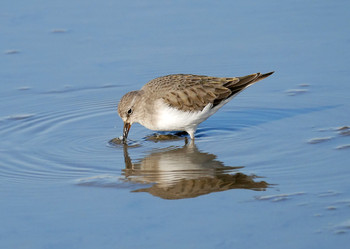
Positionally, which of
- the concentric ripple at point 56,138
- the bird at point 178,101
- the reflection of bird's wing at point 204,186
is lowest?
the reflection of bird's wing at point 204,186

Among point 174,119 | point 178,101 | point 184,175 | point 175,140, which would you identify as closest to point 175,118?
point 174,119

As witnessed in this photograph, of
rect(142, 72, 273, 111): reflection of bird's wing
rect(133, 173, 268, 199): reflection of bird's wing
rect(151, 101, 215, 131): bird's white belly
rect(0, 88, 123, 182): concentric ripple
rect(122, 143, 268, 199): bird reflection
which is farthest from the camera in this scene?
rect(142, 72, 273, 111): reflection of bird's wing

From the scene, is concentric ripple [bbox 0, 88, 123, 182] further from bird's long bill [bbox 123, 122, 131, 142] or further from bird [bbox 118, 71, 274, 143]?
bird [bbox 118, 71, 274, 143]

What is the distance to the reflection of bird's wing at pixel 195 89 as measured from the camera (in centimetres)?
958

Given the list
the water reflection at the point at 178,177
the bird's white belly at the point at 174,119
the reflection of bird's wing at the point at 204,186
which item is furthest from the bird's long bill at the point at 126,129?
the reflection of bird's wing at the point at 204,186

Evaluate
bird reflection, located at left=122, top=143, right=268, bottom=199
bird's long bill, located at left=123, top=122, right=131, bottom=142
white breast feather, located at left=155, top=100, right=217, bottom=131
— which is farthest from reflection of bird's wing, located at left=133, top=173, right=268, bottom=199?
bird's long bill, located at left=123, top=122, right=131, bottom=142

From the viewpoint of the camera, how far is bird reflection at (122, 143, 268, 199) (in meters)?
7.52

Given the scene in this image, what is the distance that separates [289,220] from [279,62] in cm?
514

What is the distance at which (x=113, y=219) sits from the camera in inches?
269

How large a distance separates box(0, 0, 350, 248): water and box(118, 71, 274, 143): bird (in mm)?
257

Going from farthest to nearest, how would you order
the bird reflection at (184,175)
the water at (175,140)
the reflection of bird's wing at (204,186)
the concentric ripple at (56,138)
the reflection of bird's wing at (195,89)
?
the reflection of bird's wing at (195,89), the concentric ripple at (56,138), the bird reflection at (184,175), the reflection of bird's wing at (204,186), the water at (175,140)

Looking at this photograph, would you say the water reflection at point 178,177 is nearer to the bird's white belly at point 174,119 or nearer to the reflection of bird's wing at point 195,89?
the bird's white belly at point 174,119

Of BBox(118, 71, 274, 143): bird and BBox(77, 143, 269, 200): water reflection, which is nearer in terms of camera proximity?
BBox(77, 143, 269, 200): water reflection

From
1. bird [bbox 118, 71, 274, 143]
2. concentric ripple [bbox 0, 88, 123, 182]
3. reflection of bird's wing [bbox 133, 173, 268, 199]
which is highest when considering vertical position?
bird [bbox 118, 71, 274, 143]
